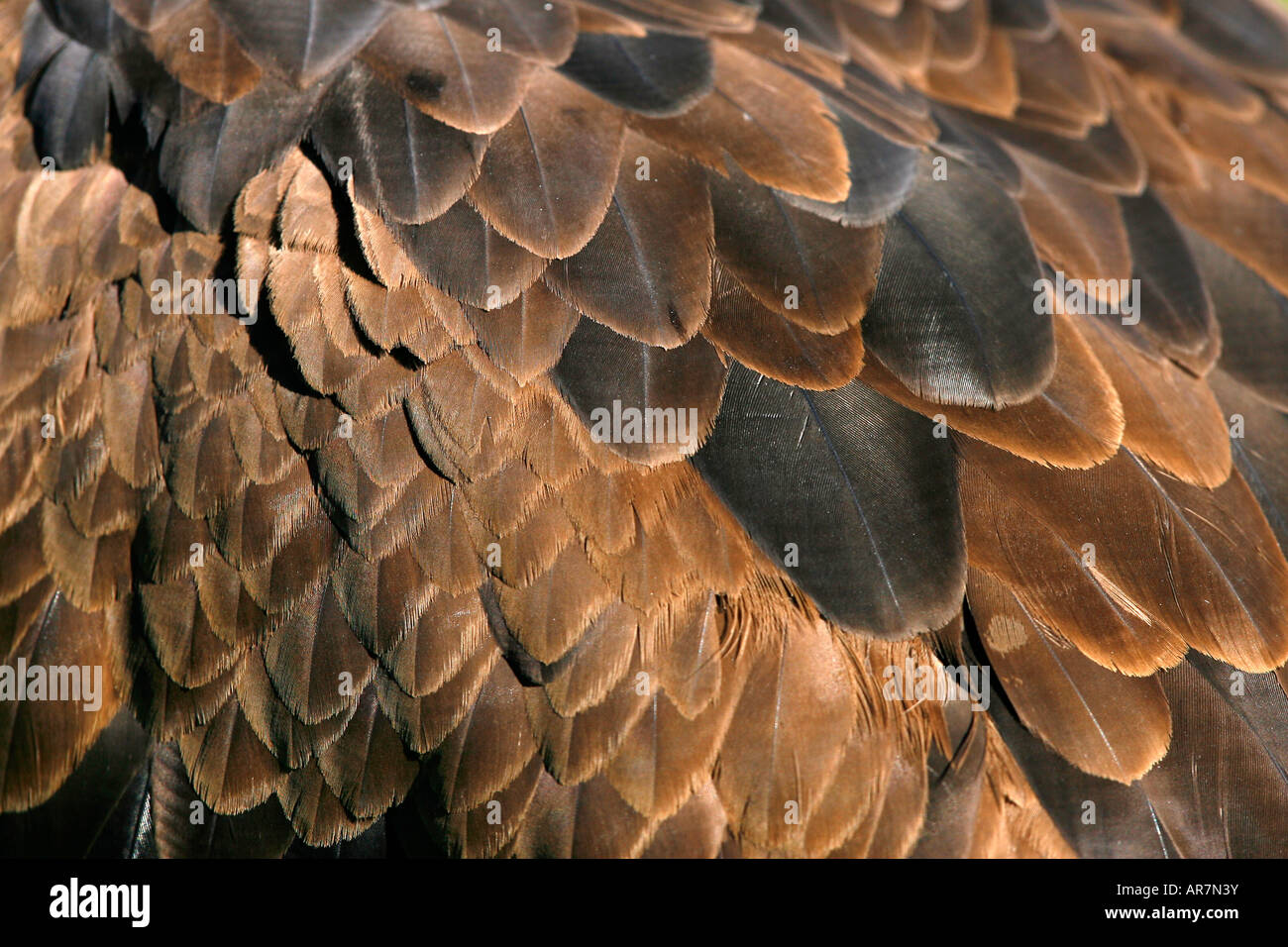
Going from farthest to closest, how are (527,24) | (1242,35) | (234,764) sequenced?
1. (1242,35)
2. (527,24)
3. (234,764)

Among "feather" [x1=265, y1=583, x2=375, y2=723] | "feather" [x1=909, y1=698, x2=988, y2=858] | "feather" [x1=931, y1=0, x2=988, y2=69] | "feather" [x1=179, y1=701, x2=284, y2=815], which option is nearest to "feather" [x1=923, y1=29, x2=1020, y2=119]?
→ "feather" [x1=931, y1=0, x2=988, y2=69]

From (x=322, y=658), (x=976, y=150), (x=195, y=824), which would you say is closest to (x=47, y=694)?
(x=195, y=824)

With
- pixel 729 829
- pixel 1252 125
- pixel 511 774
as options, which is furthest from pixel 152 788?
pixel 1252 125

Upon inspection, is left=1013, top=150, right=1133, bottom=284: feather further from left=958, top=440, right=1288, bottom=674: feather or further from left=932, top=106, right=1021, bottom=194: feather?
left=958, top=440, right=1288, bottom=674: feather

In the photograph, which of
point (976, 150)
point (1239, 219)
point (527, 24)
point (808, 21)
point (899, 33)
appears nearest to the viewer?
point (527, 24)

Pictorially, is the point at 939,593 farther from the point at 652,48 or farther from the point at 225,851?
the point at 225,851

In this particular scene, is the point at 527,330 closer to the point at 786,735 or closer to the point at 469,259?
the point at 469,259

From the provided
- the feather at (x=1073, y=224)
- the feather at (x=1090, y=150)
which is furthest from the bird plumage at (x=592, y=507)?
the feather at (x=1090, y=150)
